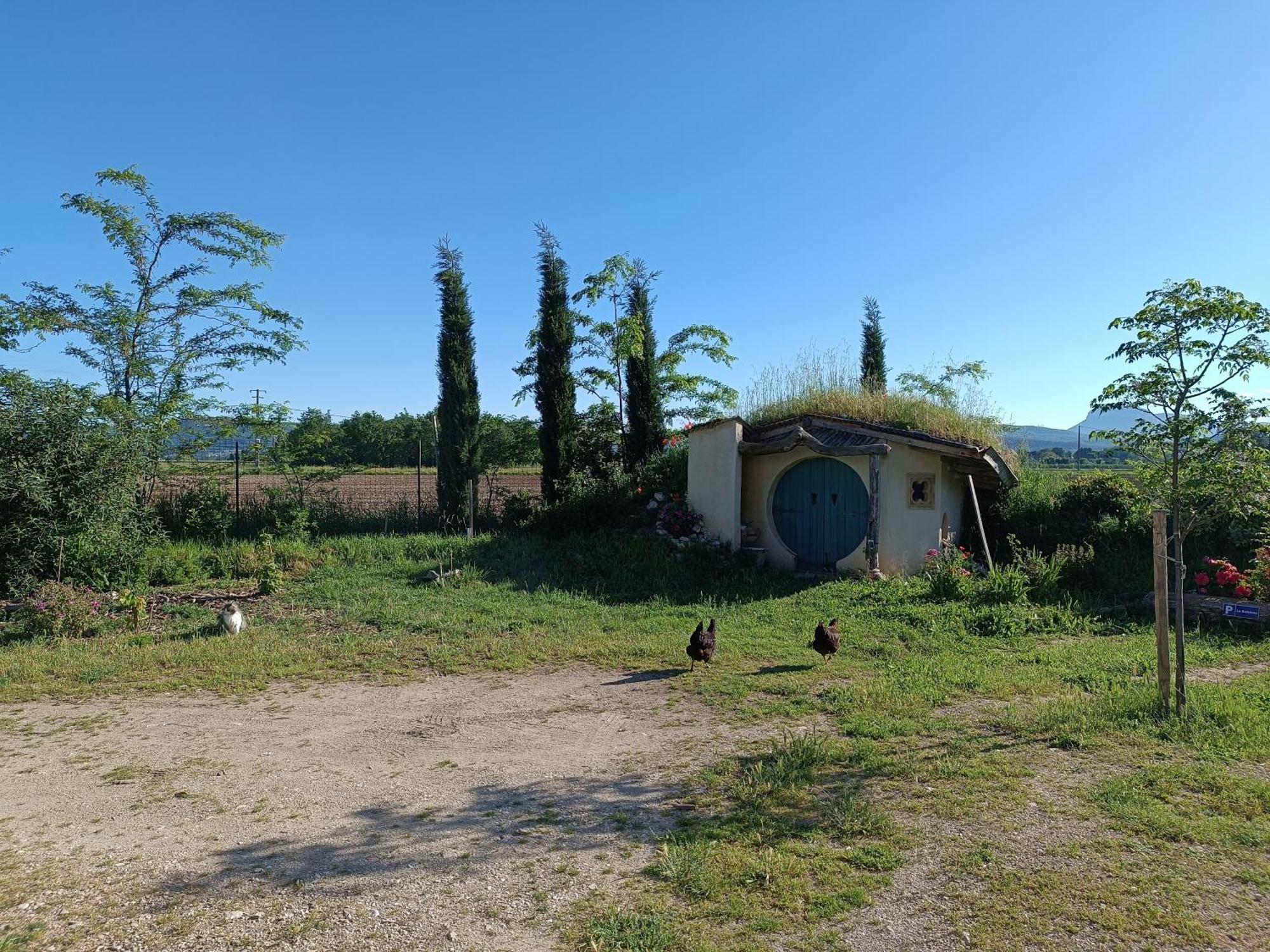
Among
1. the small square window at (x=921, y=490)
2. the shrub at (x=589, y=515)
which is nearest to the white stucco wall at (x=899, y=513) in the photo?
the small square window at (x=921, y=490)

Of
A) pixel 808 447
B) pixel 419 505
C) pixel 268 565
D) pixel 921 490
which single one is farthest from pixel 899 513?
pixel 268 565

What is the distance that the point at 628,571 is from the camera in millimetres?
11883

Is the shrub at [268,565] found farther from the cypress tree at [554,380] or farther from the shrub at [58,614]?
the cypress tree at [554,380]

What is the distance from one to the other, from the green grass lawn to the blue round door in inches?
44.5

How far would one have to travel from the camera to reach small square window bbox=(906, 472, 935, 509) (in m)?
12.0

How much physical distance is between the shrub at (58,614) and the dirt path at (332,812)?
2.92 meters

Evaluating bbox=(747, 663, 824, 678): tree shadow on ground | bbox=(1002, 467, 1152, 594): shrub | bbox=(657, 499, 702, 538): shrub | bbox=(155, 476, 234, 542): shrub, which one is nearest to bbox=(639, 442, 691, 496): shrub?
bbox=(657, 499, 702, 538): shrub

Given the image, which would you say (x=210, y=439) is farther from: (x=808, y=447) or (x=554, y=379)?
(x=808, y=447)

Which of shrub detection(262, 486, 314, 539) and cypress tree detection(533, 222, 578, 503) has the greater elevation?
cypress tree detection(533, 222, 578, 503)

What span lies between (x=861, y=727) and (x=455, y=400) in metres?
12.2

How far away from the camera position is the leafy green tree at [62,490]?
10.0m

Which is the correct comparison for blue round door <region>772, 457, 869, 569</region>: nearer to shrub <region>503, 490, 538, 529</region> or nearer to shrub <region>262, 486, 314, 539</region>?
shrub <region>503, 490, 538, 529</region>

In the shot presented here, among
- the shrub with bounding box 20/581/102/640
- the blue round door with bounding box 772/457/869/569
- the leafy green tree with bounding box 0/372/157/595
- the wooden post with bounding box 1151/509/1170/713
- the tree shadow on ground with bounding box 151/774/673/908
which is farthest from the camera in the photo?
the blue round door with bounding box 772/457/869/569

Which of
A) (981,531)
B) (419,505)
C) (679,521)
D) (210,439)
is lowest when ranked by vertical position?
(981,531)
